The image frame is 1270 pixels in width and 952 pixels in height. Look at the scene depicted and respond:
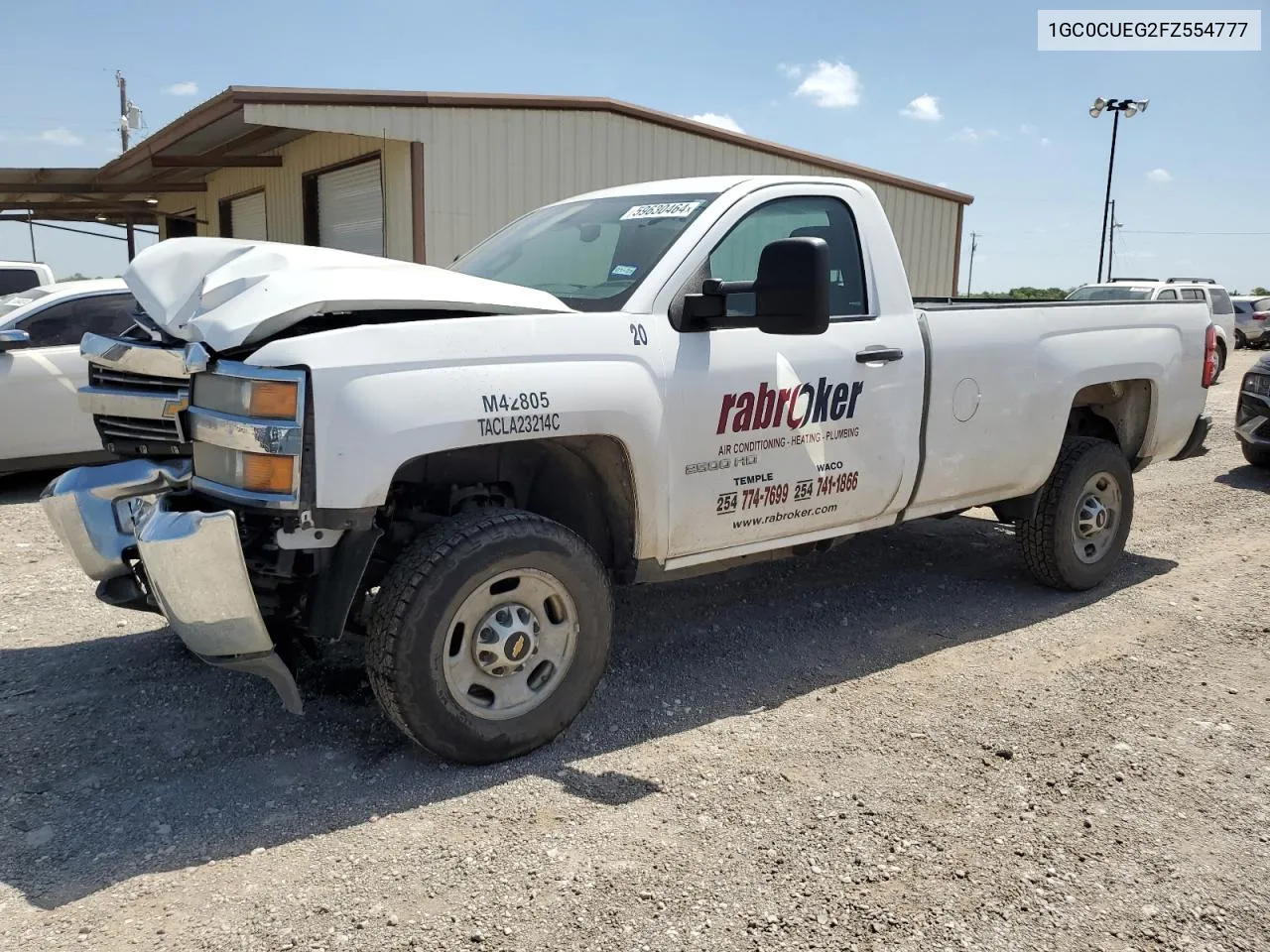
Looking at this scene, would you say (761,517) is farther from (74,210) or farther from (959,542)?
(74,210)

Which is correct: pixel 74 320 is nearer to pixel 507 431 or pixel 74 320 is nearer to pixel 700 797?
pixel 507 431

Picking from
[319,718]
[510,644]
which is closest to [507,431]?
[510,644]

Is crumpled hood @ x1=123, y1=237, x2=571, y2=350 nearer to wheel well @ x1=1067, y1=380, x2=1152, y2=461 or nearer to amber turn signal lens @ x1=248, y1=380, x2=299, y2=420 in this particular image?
amber turn signal lens @ x1=248, y1=380, x2=299, y2=420

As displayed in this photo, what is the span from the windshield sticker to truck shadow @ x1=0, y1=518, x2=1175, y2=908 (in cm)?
193

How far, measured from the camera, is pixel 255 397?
3.08 m

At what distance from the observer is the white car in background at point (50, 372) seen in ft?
26.0

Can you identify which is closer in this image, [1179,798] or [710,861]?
[710,861]

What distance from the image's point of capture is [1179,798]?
3445 mm

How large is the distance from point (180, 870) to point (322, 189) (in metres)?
13.9

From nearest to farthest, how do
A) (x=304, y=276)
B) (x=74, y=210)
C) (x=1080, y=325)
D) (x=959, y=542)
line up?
(x=304, y=276)
(x=1080, y=325)
(x=959, y=542)
(x=74, y=210)

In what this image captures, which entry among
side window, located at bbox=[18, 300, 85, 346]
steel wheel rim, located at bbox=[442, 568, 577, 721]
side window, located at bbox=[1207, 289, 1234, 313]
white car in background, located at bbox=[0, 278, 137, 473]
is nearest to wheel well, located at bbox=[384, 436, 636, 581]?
steel wheel rim, located at bbox=[442, 568, 577, 721]

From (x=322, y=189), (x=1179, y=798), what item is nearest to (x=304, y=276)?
(x=1179, y=798)

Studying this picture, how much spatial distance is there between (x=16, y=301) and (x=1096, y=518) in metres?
8.50

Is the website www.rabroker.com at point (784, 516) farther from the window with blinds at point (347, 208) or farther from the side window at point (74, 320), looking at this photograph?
the window with blinds at point (347, 208)
